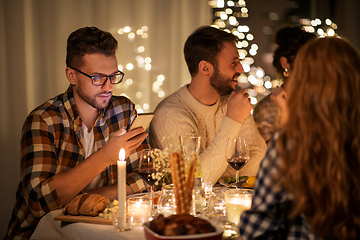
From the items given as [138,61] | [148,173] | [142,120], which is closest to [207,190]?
[148,173]

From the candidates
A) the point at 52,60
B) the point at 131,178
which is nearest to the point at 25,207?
the point at 131,178

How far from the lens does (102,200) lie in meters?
1.37

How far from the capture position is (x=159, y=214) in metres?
1.14

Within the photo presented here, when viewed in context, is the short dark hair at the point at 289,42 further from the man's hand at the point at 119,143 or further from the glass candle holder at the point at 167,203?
the glass candle holder at the point at 167,203

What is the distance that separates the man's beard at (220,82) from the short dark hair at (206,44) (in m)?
0.08

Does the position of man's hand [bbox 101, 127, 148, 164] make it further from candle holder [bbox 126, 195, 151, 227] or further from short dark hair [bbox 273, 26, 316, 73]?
short dark hair [bbox 273, 26, 316, 73]

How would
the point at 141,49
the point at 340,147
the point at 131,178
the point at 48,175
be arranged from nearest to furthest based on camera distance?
the point at 340,147 → the point at 48,175 → the point at 131,178 → the point at 141,49

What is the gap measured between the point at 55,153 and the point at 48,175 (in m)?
0.12

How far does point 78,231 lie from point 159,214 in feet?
1.14

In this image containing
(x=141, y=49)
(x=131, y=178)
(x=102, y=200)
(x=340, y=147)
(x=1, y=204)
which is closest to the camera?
(x=340, y=147)

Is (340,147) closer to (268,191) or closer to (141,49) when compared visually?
(268,191)

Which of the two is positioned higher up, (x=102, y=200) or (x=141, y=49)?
(x=141, y=49)

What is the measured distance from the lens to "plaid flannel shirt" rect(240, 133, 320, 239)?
0.88 meters

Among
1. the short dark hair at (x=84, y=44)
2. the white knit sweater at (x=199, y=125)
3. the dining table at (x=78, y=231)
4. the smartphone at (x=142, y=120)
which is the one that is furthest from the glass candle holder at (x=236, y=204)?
the short dark hair at (x=84, y=44)
